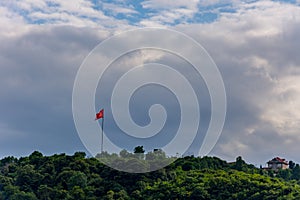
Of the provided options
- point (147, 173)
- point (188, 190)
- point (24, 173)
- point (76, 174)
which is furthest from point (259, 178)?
point (24, 173)

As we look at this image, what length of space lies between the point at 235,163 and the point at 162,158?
362 inches

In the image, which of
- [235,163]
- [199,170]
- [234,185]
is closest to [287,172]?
[235,163]

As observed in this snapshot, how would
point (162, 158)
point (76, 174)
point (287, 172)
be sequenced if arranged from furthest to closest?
point (287, 172), point (162, 158), point (76, 174)

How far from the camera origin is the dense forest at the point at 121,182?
42.1 m

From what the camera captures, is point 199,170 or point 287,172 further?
point 287,172

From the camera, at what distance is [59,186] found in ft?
148

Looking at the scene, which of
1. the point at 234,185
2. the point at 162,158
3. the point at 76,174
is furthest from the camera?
the point at 162,158

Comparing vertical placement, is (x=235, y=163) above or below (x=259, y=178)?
above

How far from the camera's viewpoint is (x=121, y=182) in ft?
151

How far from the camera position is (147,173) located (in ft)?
153

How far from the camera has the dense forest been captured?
42.1 metres

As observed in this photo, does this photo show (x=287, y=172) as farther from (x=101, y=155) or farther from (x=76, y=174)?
(x=76, y=174)

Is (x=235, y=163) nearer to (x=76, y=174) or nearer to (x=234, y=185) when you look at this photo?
(x=234, y=185)

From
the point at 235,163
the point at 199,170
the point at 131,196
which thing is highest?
the point at 235,163
